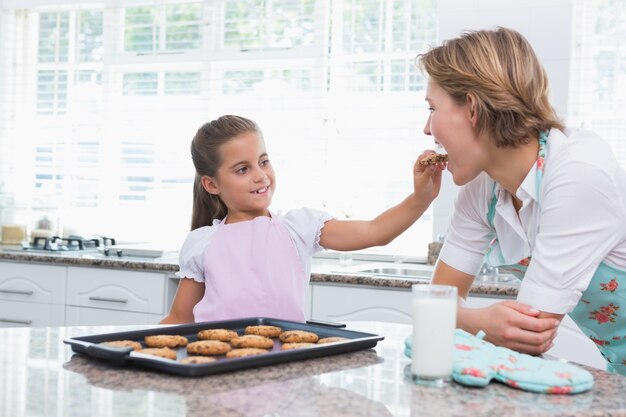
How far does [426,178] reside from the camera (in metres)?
1.67

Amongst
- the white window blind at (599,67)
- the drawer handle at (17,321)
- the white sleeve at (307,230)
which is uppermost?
the white window blind at (599,67)

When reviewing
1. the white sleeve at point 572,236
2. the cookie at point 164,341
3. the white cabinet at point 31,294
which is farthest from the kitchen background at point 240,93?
the cookie at point 164,341

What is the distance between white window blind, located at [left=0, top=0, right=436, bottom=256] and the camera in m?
3.74

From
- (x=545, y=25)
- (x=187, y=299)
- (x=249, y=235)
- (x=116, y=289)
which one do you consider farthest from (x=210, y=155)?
(x=545, y=25)

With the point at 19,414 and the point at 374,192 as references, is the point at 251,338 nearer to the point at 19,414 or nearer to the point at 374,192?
the point at 19,414

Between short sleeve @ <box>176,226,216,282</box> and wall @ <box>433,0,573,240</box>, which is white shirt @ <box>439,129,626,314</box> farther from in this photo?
wall @ <box>433,0,573,240</box>

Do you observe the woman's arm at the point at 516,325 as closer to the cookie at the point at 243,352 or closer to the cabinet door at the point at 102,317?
the cookie at the point at 243,352

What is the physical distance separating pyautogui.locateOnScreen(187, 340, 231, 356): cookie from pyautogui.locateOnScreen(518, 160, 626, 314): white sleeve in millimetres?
527

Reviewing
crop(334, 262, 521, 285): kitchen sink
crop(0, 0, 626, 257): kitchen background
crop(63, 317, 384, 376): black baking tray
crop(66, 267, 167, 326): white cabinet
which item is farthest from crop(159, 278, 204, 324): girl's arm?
crop(0, 0, 626, 257): kitchen background

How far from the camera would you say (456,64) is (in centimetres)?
151

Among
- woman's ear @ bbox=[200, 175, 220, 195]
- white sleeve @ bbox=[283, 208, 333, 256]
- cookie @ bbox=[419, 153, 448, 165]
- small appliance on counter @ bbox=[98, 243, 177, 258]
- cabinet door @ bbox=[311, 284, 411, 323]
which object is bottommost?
cabinet door @ bbox=[311, 284, 411, 323]

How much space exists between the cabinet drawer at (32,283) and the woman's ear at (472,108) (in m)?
2.45

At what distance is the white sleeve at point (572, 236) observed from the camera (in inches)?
53.0

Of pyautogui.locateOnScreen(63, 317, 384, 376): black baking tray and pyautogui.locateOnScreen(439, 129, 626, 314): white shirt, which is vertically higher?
pyautogui.locateOnScreen(439, 129, 626, 314): white shirt
